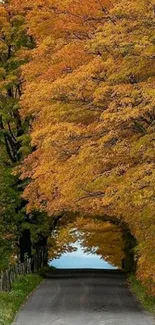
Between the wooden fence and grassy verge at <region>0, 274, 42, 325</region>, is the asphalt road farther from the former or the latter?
the wooden fence

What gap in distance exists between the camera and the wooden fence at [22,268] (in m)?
29.8

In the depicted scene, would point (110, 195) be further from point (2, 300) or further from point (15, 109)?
point (15, 109)

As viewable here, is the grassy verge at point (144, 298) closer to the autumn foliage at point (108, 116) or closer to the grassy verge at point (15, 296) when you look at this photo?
the autumn foliage at point (108, 116)

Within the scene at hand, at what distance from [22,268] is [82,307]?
12.2 m

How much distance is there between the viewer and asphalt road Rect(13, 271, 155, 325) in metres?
21.5

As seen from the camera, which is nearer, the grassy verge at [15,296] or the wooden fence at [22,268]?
the grassy verge at [15,296]

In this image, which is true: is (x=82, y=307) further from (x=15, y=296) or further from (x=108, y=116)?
(x=108, y=116)

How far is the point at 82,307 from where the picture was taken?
25.7 meters

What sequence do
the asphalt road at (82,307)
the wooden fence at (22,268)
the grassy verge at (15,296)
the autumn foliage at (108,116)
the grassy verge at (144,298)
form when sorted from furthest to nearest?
1. the wooden fence at (22,268)
2. the grassy verge at (144,298)
3. the grassy verge at (15,296)
4. the asphalt road at (82,307)
5. the autumn foliage at (108,116)

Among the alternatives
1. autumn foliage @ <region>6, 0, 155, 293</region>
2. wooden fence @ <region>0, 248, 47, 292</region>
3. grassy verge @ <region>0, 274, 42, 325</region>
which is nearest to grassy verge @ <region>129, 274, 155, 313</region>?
autumn foliage @ <region>6, 0, 155, 293</region>

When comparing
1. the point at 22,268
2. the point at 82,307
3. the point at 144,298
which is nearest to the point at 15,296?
the point at 82,307

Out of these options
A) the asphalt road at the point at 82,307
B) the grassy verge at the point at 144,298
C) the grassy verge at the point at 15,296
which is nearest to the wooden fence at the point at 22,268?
the grassy verge at the point at 15,296

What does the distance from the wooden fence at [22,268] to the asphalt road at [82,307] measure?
1.40 m

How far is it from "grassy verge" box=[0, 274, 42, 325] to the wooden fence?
0.40 meters
